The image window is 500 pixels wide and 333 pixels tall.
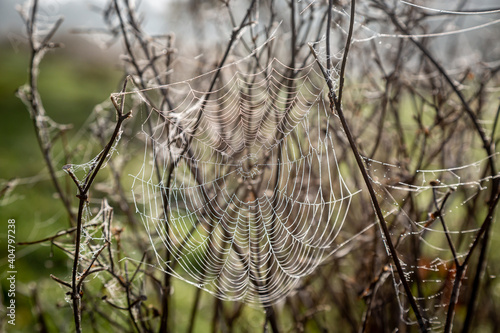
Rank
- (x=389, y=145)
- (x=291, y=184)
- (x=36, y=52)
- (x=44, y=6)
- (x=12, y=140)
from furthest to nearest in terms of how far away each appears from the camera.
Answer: (x=12, y=140), (x=389, y=145), (x=291, y=184), (x=44, y=6), (x=36, y=52)

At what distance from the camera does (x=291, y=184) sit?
2.34 metres

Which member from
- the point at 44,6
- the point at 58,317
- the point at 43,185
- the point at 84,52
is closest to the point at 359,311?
the point at 58,317

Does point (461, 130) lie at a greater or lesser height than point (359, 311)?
greater

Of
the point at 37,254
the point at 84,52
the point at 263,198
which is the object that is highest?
the point at 84,52

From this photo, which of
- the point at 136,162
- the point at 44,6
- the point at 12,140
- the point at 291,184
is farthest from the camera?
the point at 12,140

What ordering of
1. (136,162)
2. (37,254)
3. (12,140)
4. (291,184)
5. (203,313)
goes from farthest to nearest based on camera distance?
(12,140), (136,162), (37,254), (203,313), (291,184)

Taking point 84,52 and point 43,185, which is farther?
point 84,52

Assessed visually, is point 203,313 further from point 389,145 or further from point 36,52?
point 36,52

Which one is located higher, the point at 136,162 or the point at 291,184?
the point at 136,162

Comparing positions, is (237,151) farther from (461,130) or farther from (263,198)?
(461,130)

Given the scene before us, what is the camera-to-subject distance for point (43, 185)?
495 centimetres

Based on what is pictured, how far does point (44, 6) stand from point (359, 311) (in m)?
2.29

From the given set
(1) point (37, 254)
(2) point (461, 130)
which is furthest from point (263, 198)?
(1) point (37, 254)

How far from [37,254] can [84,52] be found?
8.85 metres
